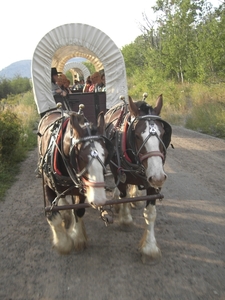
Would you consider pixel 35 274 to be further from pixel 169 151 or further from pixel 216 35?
pixel 216 35

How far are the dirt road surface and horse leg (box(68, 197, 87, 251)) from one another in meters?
0.09

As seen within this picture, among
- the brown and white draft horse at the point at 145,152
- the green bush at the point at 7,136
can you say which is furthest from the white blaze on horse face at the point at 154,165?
the green bush at the point at 7,136

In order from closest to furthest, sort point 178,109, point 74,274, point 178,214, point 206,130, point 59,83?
point 74,274 → point 178,214 → point 59,83 → point 206,130 → point 178,109

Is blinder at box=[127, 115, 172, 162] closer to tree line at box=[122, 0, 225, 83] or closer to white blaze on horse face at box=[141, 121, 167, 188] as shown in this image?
white blaze on horse face at box=[141, 121, 167, 188]

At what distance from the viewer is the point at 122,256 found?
3.07m

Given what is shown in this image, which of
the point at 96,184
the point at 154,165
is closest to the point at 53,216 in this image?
the point at 96,184

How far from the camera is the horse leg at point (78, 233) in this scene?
3180 millimetres

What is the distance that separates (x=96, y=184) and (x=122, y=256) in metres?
1.14

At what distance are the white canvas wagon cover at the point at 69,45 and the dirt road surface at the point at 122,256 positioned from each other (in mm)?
1792

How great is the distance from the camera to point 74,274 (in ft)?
9.12

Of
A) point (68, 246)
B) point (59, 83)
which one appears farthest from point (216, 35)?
point (68, 246)

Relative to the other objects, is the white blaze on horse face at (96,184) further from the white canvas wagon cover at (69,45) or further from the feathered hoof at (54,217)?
the white canvas wagon cover at (69,45)

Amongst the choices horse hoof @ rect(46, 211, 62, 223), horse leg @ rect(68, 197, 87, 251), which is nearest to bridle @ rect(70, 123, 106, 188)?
horse hoof @ rect(46, 211, 62, 223)

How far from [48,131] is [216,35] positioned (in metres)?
9.56
